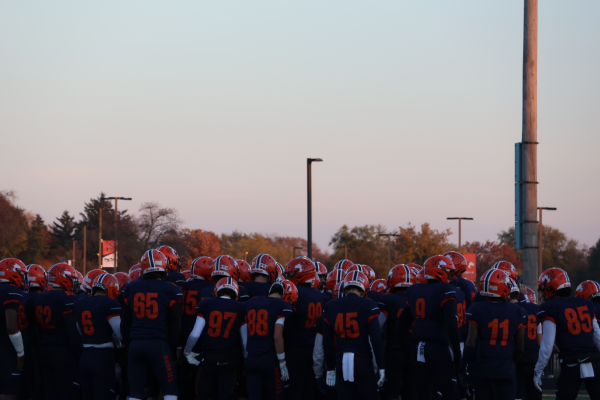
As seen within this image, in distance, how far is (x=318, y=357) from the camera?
877cm

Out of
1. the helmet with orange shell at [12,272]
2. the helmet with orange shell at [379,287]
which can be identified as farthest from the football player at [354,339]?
the helmet with orange shell at [12,272]

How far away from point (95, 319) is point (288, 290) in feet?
7.61

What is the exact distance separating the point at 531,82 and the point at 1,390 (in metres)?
8.98

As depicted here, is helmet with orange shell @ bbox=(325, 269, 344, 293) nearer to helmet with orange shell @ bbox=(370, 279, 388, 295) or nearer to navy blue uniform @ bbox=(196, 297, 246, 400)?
helmet with orange shell @ bbox=(370, 279, 388, 295)

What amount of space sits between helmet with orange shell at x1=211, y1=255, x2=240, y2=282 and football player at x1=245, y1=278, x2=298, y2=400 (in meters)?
0.86

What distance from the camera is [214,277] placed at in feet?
31.7

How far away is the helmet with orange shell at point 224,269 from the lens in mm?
9430

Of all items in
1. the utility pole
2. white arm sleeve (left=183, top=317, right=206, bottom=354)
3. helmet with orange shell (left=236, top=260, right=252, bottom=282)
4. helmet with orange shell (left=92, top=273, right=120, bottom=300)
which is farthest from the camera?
the utility pole

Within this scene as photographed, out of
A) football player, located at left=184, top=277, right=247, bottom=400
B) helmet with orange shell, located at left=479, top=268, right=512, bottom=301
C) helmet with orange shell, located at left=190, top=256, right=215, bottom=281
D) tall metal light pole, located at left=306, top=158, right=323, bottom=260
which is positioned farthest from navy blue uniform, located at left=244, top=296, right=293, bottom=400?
tall metal light pole, located at left=306, top=158, right=323, bottom=260

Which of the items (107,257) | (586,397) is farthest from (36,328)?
(107,257)

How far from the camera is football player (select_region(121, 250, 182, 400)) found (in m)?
8.41

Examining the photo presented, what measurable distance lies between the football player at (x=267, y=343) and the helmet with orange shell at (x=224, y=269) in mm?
859

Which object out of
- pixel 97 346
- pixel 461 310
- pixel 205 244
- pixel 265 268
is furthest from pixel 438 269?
pixel 205 244

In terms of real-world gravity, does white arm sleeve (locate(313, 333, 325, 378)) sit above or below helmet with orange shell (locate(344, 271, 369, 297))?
below
